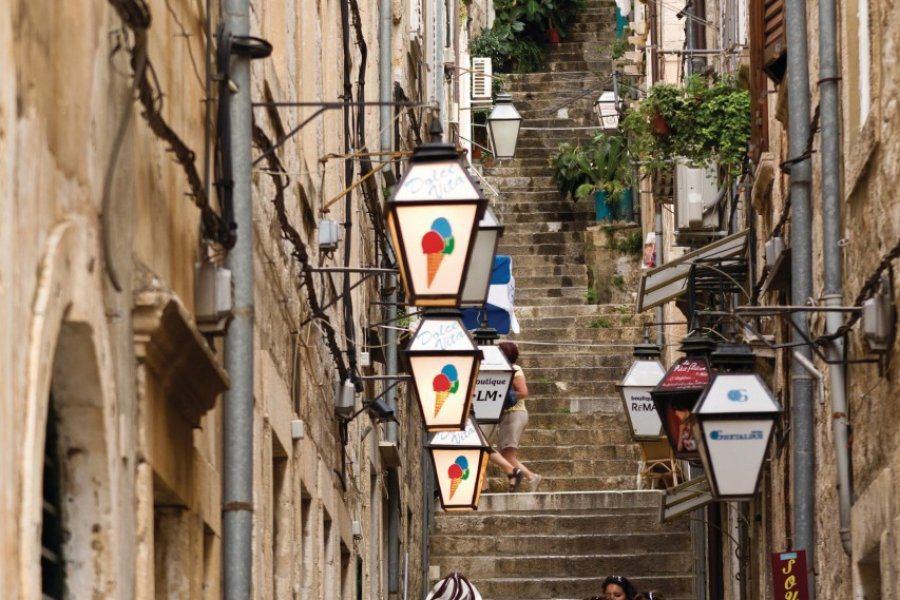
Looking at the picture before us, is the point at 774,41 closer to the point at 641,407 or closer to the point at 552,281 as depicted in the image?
the point at 641,407

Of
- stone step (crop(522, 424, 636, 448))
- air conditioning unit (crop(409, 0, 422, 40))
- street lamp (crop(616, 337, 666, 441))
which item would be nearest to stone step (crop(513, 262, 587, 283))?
stone step (crop(522, 424, 636, 448))

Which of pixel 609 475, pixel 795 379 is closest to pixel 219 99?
pixel 795 379

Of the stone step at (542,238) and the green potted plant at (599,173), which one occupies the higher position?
the green potted plant at (599,173)

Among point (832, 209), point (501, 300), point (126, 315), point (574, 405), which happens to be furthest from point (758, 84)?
point (574, 405)

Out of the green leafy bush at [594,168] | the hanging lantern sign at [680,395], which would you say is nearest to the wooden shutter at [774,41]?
the hanging lantern sign at [680,395]

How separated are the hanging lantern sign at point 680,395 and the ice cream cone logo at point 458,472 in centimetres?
297

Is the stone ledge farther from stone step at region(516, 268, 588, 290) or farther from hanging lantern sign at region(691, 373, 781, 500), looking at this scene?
stone step at region(516, 268, 588, 290)

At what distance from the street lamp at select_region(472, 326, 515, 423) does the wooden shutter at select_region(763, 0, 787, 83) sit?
5152 mm

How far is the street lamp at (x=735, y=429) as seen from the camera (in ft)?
36.5

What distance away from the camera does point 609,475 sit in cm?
2586

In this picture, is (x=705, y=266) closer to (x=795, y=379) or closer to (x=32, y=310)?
(x=795, y=379)

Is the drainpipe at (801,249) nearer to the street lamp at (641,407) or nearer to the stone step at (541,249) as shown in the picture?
the street lamp at (641,407)

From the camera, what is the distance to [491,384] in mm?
19734

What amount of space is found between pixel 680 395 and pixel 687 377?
0.94ft
